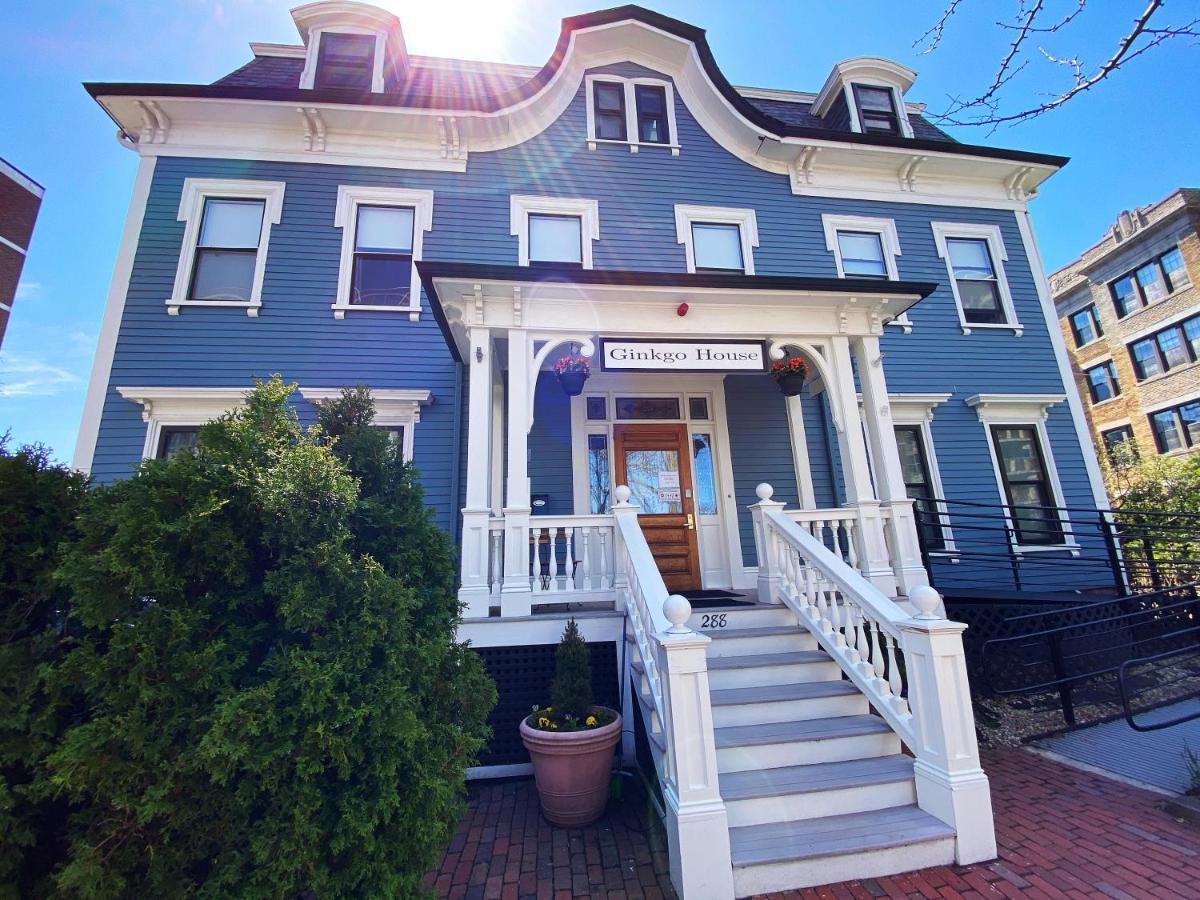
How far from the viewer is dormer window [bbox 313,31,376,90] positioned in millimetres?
7602

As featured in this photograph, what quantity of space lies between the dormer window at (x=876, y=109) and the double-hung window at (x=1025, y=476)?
17.8 ft

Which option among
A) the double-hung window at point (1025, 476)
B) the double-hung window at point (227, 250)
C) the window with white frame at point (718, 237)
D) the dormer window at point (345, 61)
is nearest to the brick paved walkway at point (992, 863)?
the double-hung window at point (1025, 476)

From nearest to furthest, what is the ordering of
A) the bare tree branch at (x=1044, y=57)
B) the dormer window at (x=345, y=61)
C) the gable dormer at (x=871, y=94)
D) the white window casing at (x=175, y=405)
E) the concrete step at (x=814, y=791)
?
1. the bare tree branch at (x=1044, y=57)
2. the concrete step at (x=814, y=791)
3. the white window casing at (x=175, y=405)
4. the dormer window at (x=345, y=61)
5. the gable dormer at (x=871, y=94)

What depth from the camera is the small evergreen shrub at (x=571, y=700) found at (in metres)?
3.66

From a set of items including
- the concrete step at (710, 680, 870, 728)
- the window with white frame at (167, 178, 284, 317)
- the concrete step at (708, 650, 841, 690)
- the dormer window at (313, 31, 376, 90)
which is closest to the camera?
the concrete step at (710, 680, 870, 728)

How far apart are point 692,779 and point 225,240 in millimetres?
8255

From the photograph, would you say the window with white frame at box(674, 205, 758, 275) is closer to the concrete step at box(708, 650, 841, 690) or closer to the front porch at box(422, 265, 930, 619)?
the front porch at box(422, 265, 930, 619)

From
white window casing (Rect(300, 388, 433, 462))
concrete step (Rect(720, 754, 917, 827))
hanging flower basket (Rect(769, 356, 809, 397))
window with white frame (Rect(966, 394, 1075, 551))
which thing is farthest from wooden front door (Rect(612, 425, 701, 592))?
window with white frame (Rect(966, 394, 1075, 551))

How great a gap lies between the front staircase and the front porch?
1.21m

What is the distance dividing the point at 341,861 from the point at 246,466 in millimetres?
1730

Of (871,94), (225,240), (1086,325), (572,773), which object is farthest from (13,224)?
(1086,325)

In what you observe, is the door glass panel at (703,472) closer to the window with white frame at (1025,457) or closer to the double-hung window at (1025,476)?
the window with white frame at (1025,457)

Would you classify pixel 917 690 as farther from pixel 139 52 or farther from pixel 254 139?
pixel 139 52

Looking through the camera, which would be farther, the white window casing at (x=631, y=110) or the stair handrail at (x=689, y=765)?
the white window casing at (x=631, y=110)
